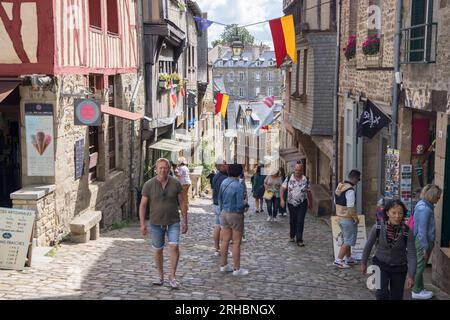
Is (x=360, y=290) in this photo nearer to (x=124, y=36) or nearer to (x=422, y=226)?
(x=422, y=226)

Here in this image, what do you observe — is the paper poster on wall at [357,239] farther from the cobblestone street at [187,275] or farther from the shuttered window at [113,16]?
the shuttered window at [113,16]

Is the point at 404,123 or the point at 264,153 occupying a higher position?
the point at 404,123

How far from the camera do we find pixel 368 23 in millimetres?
12766

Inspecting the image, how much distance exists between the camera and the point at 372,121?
35.9 feet

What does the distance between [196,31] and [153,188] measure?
2472cm

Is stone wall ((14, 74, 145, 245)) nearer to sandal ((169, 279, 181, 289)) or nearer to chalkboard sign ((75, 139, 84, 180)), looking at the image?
chalkboard sign ((75, 139, 84, 180))

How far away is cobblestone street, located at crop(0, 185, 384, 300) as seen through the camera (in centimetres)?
693

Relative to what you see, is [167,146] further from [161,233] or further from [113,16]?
[161,233]

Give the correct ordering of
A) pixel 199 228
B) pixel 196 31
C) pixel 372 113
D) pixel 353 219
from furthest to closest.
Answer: pixel 196 31, pixel 199 228, pixel 372 113, pixel 353 219

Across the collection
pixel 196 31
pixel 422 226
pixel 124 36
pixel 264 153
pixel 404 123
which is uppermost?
pixel 196 31

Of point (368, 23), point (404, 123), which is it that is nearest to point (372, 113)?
point (404, 123)

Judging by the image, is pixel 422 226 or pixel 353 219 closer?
pixel 422 226

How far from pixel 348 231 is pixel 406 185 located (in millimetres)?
1370

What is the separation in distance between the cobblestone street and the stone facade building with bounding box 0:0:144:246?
960 mm
